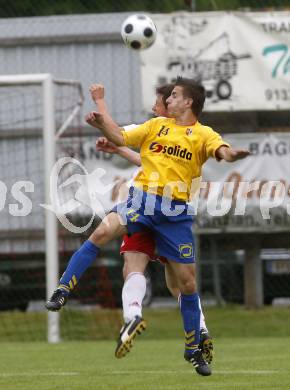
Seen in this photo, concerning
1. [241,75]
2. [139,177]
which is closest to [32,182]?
[241,75]

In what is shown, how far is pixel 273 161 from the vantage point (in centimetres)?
1252

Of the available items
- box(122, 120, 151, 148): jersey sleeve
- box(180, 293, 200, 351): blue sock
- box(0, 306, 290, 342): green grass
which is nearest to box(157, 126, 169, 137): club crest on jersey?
box(122, 120, 151, 148): jersey sleeve

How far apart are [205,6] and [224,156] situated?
268 inches

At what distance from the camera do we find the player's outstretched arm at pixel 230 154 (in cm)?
656

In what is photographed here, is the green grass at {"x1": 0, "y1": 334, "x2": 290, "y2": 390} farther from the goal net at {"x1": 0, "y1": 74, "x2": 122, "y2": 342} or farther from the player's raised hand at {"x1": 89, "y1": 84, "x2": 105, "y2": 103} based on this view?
the player's raised hand at {"x1": 89, "y1": 84, "x2": 105, "y2": 103}

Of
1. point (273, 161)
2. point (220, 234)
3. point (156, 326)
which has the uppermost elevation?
point (273, 161)

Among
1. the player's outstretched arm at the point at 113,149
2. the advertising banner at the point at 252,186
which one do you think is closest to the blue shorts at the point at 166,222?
the player's outstretched arm at the point at 113,149

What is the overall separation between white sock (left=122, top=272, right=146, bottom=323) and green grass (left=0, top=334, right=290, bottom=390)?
1.37 feet

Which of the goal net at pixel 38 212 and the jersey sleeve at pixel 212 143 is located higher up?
the jersey sleeve at pixel 212 143

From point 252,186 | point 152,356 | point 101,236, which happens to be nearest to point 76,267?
point 101,236

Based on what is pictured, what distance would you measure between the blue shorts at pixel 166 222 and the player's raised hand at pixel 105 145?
21.9 inches

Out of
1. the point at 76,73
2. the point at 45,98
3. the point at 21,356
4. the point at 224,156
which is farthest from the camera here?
the point at 76,73

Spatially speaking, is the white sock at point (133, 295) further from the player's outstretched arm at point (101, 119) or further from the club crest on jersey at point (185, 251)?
the player's outstretched arm at point (101, 119)

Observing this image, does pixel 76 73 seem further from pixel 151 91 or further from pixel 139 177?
pixel 139 177
